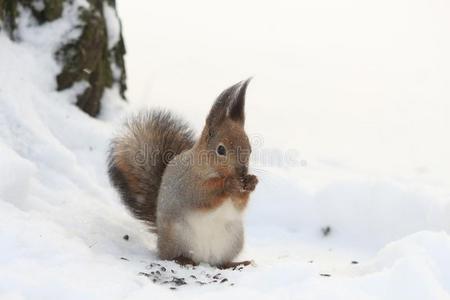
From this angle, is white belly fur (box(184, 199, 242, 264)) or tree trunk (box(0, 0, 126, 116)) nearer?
white belly fur (box(184, 199, 242, 264))

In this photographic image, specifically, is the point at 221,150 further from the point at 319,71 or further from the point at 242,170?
the point at 319,71

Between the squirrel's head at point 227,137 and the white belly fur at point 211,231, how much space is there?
155mm

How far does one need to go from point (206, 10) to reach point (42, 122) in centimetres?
550

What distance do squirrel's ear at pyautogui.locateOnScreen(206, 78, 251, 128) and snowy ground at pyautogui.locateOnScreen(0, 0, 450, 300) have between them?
65cm

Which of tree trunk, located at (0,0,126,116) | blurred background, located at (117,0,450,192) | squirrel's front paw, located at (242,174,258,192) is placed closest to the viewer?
squirrel's front paw, located at (242,174,258,192)

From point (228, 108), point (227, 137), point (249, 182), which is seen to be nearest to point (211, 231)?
point (249, 182)

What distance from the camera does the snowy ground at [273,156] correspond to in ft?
6.99

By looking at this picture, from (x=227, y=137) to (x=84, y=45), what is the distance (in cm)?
164

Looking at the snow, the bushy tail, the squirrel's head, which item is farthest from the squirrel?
the snow

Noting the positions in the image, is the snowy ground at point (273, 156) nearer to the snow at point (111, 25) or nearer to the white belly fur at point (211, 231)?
the white belly fur at point (211, 231)

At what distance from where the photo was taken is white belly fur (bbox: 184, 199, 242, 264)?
110 inches

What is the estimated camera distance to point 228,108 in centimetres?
283

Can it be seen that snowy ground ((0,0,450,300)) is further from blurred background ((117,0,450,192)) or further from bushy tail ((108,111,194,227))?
bushy tail ((108,111,194,227))

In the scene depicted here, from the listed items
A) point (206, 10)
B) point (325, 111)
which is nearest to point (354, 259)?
point (325, 111)
